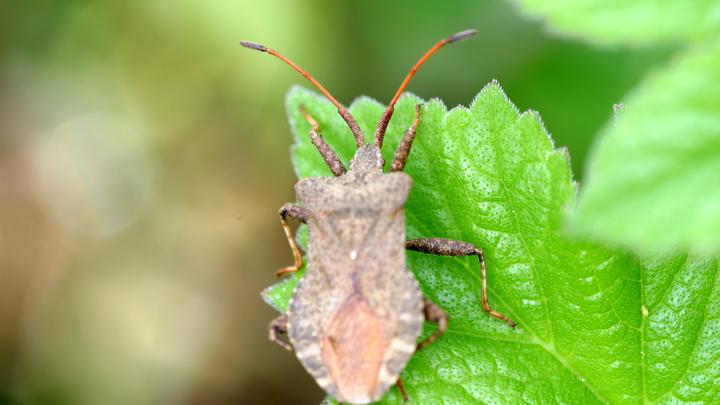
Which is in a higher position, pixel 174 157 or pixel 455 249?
pixel 455 249

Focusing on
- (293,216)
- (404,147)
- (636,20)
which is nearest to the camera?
(636,20)

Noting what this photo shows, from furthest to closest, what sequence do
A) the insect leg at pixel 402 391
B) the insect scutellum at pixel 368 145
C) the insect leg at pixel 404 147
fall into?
the insect scutellum at pixel 368 145 → the insect leg at pixel 404 147 → the insect leg at pixel 402 391

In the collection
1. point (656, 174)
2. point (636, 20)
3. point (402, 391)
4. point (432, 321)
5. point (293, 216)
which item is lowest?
point (402, 391)

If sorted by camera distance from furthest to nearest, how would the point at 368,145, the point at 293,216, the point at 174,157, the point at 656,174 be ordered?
the point at 174,157
the point at 293,216
the point at 368,145
the point at 656,174

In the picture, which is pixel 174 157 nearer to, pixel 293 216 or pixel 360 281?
pixel 293 216

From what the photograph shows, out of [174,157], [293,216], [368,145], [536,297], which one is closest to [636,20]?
[536,297]

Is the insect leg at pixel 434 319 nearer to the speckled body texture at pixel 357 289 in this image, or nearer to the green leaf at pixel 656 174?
the speckled body texture at pixel 357 289

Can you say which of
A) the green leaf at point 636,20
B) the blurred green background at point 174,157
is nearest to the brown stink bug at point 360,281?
the green leaf at point 636,20
